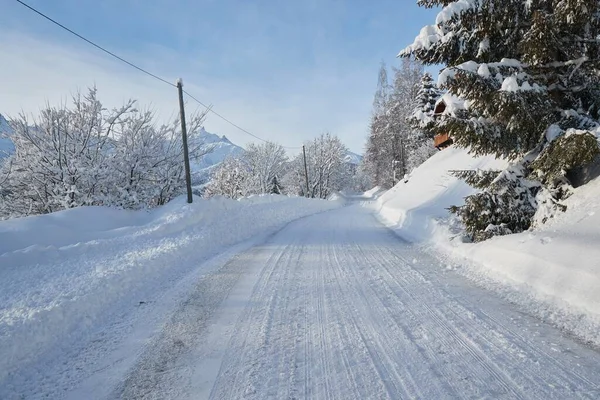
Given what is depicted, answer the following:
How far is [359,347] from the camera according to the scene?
3164 mm

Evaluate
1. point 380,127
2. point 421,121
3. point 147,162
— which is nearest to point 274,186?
point 380,127

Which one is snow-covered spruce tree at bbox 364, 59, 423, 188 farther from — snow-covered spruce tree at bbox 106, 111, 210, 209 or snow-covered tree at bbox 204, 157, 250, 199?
snow-covered spruce tree at bbox 106, 111, 210, 209

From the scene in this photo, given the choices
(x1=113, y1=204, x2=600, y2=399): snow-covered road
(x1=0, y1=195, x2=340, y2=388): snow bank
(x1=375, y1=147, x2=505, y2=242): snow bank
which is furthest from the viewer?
(x1=375, y1=147, x2=505, y2=242): snow bank

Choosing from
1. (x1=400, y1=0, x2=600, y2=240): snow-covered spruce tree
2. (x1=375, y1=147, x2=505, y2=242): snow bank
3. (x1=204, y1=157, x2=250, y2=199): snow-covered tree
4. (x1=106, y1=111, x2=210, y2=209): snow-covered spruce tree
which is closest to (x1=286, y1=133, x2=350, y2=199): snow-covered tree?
(x1=204, y1=157, x2=250, y2=199): snow-covered tree

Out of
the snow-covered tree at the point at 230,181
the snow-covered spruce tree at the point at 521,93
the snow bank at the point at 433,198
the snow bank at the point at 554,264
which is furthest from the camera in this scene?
the snow-covered tree at the point at 230,181

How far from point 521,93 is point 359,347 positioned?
15.2 feet

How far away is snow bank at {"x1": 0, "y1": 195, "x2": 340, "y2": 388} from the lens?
3.72 meters

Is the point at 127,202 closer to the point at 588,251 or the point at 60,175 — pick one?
the point at 60,175

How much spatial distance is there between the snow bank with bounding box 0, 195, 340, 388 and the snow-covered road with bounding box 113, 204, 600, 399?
1143 millimetres

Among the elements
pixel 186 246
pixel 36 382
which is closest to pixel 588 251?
pixel 36 382

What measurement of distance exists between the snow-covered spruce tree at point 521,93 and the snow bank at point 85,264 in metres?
6.06

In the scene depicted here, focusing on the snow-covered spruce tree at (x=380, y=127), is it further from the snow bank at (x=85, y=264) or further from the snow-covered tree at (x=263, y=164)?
the snow bank at (x=85, y=264)

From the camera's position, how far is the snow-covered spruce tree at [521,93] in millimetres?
5105

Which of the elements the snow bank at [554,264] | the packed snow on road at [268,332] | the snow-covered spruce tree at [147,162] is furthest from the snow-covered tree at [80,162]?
the snow bank at [554,264]
